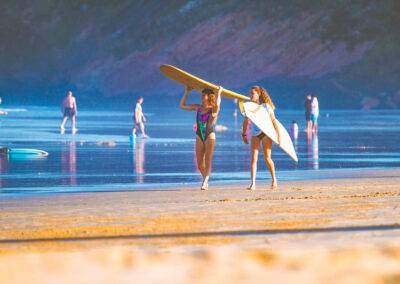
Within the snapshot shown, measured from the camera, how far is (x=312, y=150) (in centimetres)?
2462

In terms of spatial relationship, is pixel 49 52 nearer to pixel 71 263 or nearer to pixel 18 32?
pixel 18 32

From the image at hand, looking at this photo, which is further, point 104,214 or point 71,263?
point 104,214

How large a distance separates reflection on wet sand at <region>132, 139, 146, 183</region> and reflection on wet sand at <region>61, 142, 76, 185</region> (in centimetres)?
117

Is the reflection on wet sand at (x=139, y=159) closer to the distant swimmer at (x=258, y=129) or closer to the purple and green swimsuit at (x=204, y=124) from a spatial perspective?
the purple and green swimsuit at (x=204, y=124)

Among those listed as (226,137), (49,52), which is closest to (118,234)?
(226,137)

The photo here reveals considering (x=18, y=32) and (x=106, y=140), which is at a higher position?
(x=18, y=32)

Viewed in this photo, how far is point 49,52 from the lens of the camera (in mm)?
143125

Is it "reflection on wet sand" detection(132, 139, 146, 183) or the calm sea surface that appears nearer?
the calm sea surface

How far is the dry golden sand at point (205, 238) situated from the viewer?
6.02 meters

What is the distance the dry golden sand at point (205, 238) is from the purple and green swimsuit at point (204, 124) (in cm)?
122

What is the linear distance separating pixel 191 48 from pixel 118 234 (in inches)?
3760

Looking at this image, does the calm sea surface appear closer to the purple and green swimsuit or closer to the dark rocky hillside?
the purple and green swimsuit

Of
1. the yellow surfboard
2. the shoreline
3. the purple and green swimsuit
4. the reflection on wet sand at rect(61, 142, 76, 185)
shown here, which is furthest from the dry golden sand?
the reflection on wet sand at rect(61, 142, 76, 185)

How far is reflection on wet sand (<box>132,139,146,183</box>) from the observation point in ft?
55.0
